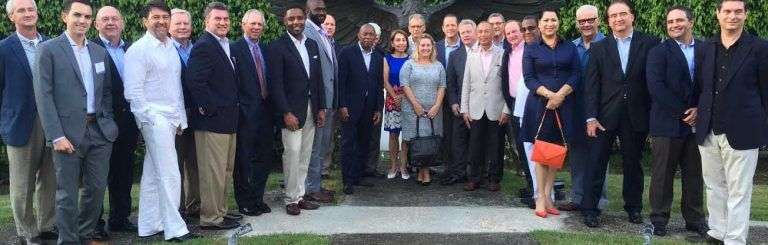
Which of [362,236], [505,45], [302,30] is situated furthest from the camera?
[505,45]

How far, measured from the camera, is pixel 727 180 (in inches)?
200

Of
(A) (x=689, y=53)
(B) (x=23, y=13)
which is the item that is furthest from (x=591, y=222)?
(B) (x=23, y=13)

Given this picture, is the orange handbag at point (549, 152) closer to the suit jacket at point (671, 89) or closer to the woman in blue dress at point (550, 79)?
the woman in blue dress at point (550, 79)

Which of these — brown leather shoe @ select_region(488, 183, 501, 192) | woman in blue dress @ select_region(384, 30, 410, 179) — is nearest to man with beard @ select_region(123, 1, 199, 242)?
woman in blue dress @ select_region(384, 30, 410, 179)

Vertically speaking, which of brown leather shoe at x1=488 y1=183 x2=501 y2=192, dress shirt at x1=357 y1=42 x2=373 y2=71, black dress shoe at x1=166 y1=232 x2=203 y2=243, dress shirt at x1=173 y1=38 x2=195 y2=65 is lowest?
brown leather shoe at x1=488 y1=183 x2=501 y2=192

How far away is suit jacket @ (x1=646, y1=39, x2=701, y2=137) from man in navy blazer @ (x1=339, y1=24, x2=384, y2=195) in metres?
2.80

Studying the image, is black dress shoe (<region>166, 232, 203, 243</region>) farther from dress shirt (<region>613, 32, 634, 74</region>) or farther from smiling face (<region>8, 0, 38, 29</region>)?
dress shirt (<region>613, 32, 634, 74</region>)

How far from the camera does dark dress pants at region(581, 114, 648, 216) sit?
5930 mm

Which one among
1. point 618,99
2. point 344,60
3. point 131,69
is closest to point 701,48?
point 618,99

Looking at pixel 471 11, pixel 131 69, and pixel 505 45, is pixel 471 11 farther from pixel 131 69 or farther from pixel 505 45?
pixel 131 69

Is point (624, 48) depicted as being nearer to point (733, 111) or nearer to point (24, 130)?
point (733, 111)

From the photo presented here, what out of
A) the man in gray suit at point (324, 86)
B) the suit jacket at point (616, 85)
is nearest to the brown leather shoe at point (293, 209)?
the man in gray suit at point (324, 86)

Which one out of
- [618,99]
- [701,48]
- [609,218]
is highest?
[701,48]

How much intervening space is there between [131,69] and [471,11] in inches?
208
